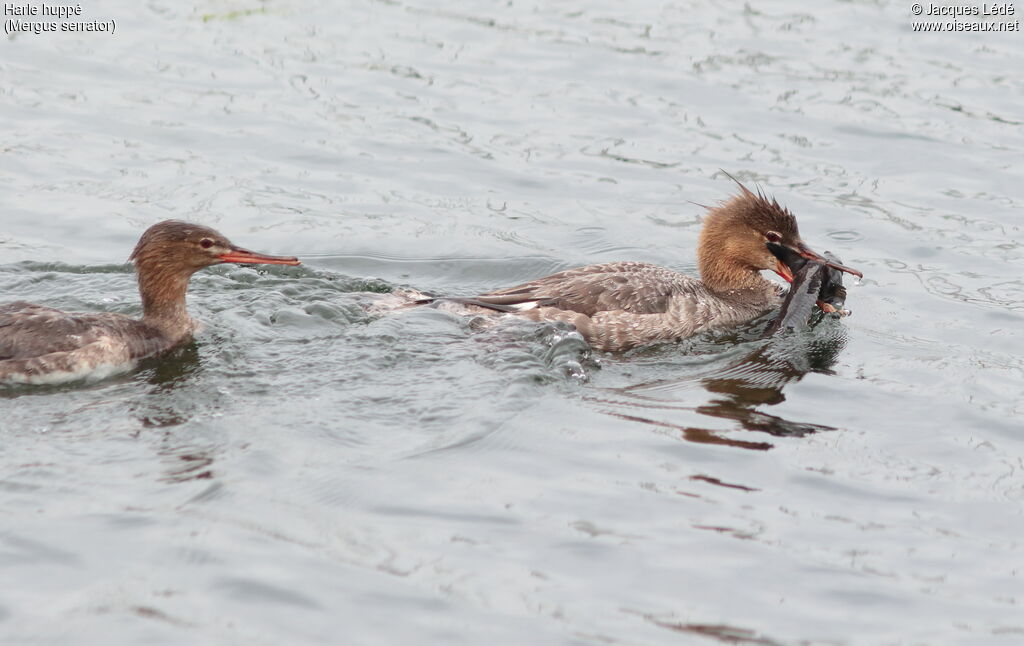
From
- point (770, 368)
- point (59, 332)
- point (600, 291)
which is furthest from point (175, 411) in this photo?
point (770, 368)

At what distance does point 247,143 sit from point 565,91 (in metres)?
3.75

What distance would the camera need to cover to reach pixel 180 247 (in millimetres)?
10016

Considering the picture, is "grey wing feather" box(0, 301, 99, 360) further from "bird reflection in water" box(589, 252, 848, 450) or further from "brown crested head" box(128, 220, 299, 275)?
"bird reflection in water" box(589, 252, 848, 450)

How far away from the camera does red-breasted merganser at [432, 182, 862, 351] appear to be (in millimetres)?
10719

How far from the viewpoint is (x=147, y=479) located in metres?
7.66

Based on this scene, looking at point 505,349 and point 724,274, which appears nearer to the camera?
point 505,349

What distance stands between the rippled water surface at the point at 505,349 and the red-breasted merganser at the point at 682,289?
0.86ft

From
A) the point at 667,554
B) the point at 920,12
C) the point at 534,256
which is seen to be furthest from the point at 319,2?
the point at 667,554

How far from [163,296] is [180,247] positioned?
1.31 ft

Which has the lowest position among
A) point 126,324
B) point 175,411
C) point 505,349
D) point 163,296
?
point 175,411

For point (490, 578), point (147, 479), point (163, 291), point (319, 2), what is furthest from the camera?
point (319, 2)

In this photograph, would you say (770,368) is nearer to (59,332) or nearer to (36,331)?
(59,332)

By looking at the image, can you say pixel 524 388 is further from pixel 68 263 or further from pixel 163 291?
pixel 68 263

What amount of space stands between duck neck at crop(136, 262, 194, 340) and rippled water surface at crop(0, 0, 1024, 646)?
414mm
